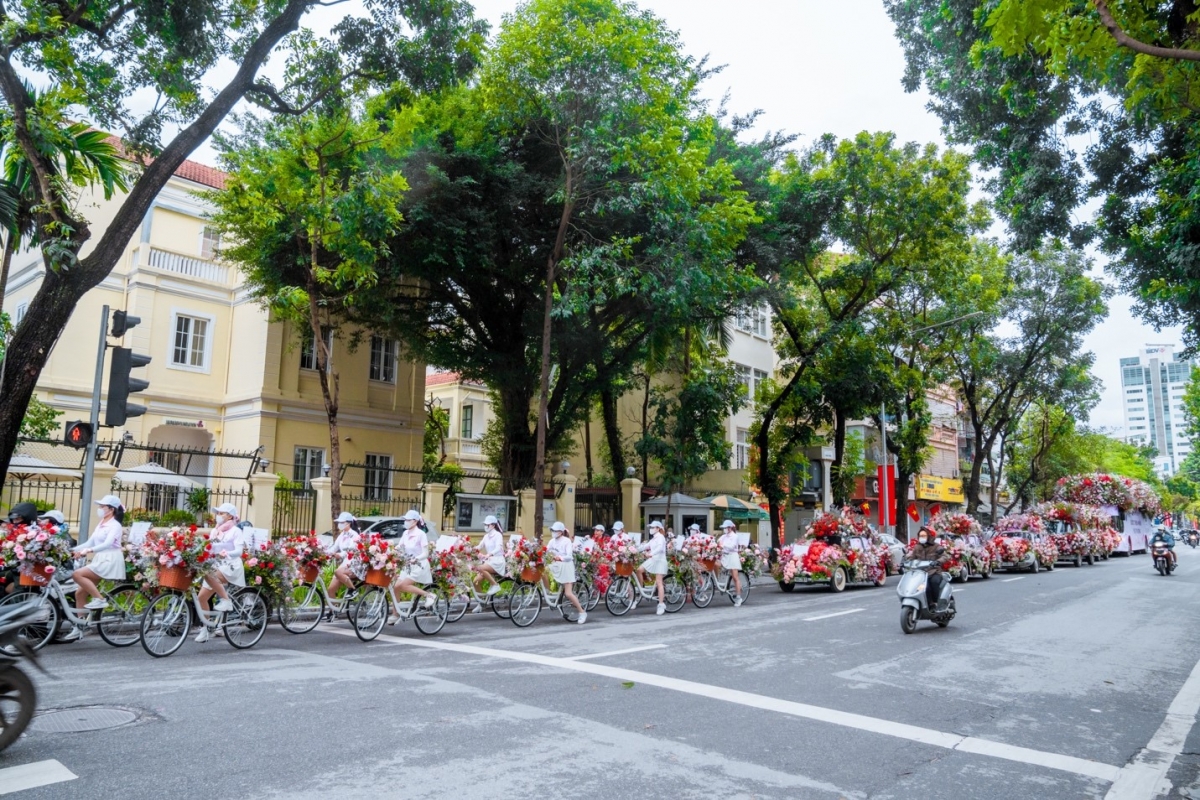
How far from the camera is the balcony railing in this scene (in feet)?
82.3

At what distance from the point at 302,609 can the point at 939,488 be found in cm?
5008

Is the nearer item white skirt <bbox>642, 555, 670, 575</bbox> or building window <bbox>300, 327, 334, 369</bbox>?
white skirt <bbox>642, 555, 670, 575</bbox>

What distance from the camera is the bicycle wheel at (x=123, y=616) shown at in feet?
33.3

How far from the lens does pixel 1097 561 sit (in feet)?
116

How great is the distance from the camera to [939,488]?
5434 cm

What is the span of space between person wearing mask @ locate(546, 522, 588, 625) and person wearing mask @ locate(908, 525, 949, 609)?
524 centimetres

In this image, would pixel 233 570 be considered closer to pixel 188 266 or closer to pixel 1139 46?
pixel 1139 46

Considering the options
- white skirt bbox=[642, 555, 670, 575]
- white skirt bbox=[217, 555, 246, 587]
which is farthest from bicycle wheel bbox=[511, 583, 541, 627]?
white skirt bbox=[217, 555, 246, 587]

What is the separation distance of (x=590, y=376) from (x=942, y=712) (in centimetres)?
1865

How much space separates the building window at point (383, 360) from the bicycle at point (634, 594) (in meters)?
15.6

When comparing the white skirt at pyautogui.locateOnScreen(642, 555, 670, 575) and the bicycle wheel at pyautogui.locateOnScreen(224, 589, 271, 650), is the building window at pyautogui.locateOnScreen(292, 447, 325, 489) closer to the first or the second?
the white skirt at pyautogui.locateOnScreen(642, 555, 670, 575)

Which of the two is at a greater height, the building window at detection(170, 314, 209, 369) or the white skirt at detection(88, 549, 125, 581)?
the building window at detection(170, 314, 209, 369)

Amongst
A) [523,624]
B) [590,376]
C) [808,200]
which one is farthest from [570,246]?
[523,624]

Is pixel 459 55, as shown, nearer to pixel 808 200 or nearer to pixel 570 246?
pixel 570 246
